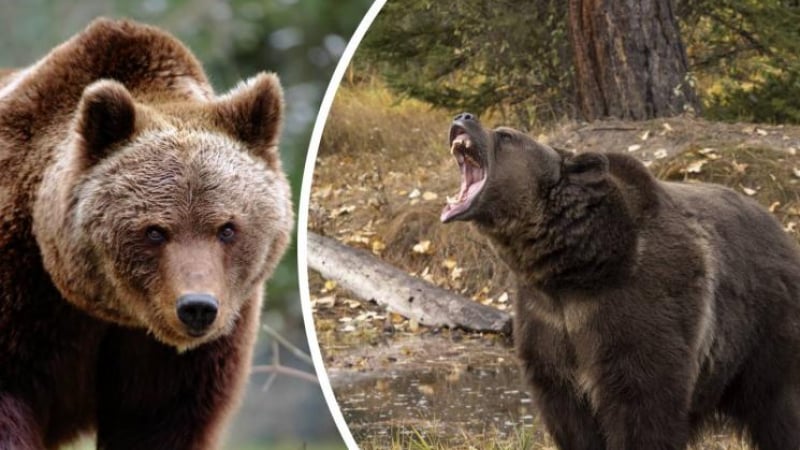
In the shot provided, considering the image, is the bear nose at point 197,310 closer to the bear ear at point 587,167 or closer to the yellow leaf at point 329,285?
the yellow leaf at point 329,285

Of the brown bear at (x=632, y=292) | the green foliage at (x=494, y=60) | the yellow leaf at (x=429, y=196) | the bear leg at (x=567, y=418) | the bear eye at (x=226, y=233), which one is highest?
the green foliage at (x=494, y=60)

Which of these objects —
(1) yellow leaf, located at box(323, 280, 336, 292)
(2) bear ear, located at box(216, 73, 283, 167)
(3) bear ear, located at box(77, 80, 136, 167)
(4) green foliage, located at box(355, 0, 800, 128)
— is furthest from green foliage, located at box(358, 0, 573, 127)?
(3) bear ear, located at box(77, 80, 136, 167)

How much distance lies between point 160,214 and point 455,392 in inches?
39.1

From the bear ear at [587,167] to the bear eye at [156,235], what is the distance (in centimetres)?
106

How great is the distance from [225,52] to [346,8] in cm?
49

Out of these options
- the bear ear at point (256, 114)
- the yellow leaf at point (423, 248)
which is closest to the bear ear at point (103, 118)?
the bear ear at point (256, 114)

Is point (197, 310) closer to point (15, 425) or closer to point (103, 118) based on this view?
point (103, 118)

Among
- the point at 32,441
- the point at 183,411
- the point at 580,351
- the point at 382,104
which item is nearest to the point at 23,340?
the point at 32,441

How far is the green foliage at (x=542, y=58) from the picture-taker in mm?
3348

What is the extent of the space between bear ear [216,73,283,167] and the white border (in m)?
0.56

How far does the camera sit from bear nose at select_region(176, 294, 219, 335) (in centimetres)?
287

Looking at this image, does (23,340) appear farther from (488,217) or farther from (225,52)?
(225,52)

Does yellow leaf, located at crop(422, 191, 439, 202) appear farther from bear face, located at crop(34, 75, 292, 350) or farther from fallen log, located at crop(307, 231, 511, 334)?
bear face, located at crop(34, 75, 292, 350)

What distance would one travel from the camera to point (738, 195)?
11.2 ft
